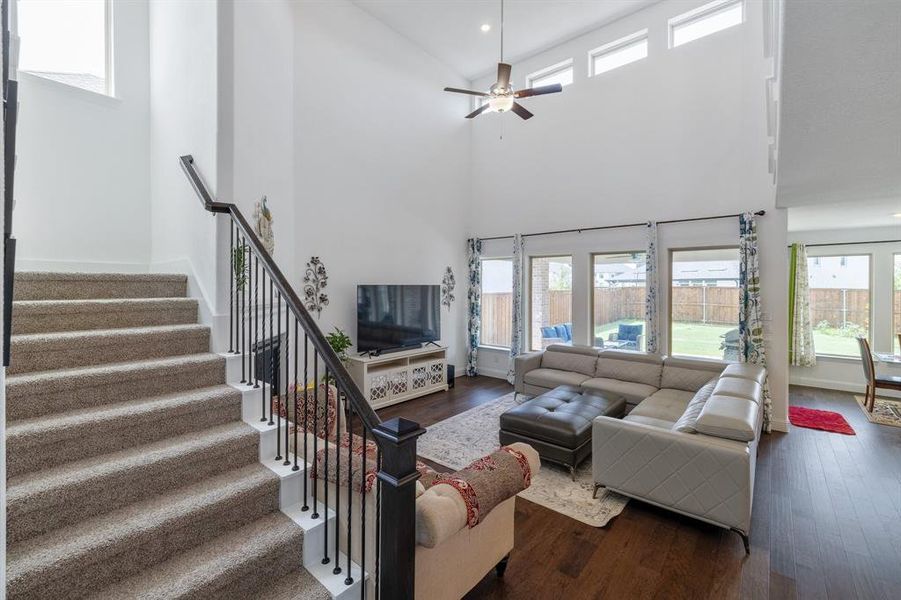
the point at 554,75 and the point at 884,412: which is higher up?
the point at 554,75

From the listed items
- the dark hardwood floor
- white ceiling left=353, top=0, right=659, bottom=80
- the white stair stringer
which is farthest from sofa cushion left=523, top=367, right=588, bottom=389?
white ceiling left=353, top=0, right=659, bottom=80

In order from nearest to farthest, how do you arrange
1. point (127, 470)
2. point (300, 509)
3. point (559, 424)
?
point (127, 470) → point (300, 509) → point (559, 424)

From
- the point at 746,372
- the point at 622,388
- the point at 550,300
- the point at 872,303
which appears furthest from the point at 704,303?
the point at 872,303

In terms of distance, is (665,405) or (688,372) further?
(688,372)

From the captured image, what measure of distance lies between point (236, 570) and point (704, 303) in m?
5.75

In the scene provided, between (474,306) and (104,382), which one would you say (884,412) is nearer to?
(474,306)

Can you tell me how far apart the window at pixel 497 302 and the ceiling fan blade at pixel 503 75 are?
11.5 feet

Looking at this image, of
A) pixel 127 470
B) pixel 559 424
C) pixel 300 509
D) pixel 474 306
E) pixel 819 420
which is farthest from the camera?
pixel 474 306

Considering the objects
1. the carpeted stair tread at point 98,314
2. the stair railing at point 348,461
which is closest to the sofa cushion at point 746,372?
the stair railing at point 348,461

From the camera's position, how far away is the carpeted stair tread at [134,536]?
1.44m

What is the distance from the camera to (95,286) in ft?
9.09

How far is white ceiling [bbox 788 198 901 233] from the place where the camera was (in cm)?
454

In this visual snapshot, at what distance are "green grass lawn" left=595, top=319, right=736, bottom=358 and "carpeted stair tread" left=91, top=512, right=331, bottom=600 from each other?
525 cm

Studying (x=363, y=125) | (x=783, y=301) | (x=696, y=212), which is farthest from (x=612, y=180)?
(x=363, y=125)
